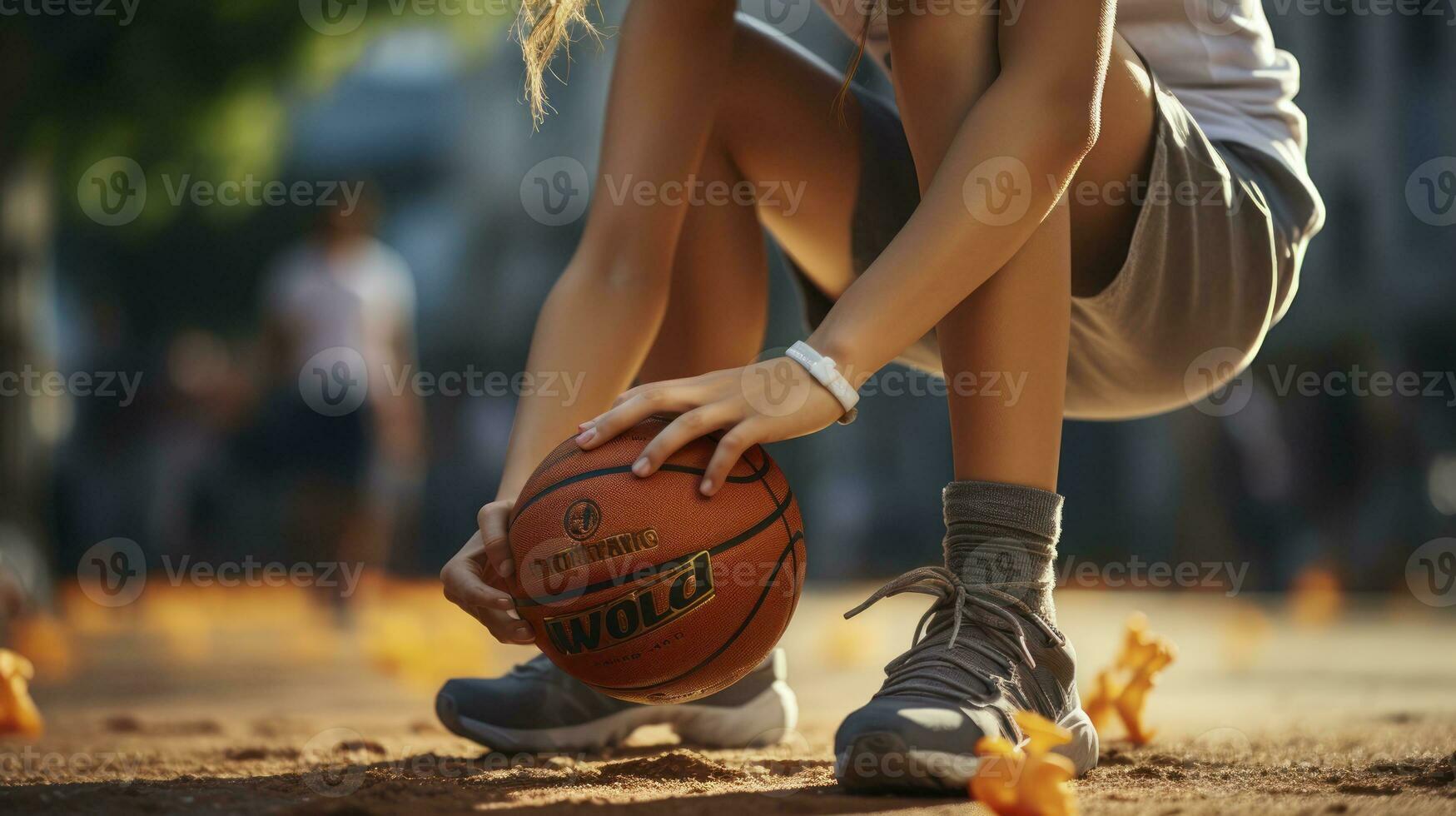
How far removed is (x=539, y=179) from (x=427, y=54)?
3236 mm

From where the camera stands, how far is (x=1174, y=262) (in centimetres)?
241

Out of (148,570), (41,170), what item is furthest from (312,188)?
(41,170)

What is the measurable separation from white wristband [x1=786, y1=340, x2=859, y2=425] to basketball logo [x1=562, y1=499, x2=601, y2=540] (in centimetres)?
37

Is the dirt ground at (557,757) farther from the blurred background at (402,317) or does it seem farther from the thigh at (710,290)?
the blurred background at (402,317)

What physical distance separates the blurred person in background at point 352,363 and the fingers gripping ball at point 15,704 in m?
4.17

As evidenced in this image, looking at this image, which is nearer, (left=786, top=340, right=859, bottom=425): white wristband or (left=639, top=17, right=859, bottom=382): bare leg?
(left=786, top=340, right=859, bottom=425): white wristband

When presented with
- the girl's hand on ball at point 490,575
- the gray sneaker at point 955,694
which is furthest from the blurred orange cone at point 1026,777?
the girl's hand on ball at point 490,575

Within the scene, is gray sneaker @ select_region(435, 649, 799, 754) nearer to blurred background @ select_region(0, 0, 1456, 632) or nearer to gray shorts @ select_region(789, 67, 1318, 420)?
gray shorts @ select_region(789, 67, 1318, 420)

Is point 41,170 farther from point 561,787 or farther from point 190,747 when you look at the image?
point 561,787

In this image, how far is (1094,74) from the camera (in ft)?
6.43

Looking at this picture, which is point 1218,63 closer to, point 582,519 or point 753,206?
point 753,206

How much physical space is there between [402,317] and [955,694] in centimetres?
653

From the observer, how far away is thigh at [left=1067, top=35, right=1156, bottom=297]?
2227 millimetres

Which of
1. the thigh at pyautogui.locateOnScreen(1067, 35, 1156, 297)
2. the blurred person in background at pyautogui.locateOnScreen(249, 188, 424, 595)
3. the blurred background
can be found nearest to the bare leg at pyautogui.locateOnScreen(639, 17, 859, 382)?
the thigh at pyautogui.locateOnScreen(1067, 35, 1156, 297)
